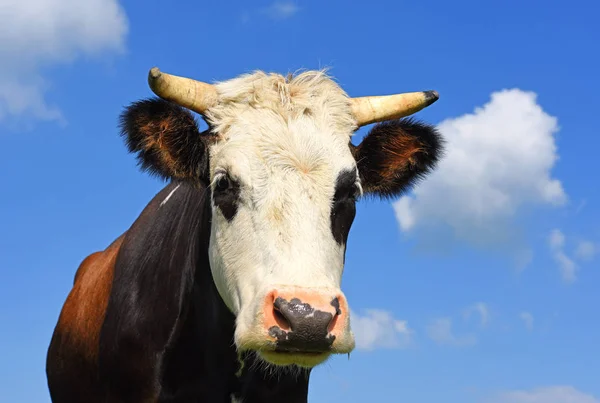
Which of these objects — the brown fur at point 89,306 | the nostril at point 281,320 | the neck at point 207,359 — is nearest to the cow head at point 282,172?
the nostril at point 281,320

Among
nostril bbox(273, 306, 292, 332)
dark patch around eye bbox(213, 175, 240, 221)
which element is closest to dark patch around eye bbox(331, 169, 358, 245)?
dark patch around eye bbox(213, 175, 240, 221)

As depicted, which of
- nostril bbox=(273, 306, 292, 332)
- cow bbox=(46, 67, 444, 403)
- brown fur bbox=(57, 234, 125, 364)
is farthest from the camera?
brown fur bbox=(57, 234, 125, 364)

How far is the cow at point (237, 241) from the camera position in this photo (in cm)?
610

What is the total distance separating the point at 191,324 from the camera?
7.65 m

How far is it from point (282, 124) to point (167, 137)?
1.09 m

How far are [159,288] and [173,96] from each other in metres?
1.73

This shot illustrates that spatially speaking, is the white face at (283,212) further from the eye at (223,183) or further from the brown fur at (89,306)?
the brown fur at (89,306)

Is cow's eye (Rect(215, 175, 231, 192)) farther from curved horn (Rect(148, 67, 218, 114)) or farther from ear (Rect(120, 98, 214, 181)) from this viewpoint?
curved horn (Rect(148, 67, 218, 114))

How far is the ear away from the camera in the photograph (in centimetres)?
741

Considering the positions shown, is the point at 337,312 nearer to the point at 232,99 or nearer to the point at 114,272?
the point at 232,99

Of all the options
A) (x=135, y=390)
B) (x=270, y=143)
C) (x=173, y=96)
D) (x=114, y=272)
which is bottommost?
(x=135, y=390)

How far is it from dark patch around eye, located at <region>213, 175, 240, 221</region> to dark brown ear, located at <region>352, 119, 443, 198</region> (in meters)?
1.54

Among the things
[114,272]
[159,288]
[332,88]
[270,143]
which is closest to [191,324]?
[159,288]

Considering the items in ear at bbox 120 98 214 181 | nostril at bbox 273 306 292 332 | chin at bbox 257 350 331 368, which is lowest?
chin at bbox 257 350 331 368
